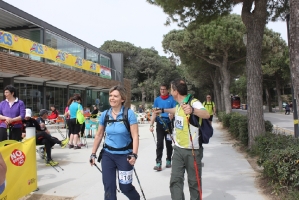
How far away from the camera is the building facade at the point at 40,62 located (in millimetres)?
14686

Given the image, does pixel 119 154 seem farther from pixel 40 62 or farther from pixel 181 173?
pixel 40 62

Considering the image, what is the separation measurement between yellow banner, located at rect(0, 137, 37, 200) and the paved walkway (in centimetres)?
48

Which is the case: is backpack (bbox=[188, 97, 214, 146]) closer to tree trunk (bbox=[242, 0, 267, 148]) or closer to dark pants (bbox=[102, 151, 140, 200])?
dark pants (bbox=[102, 151, 140, 200])

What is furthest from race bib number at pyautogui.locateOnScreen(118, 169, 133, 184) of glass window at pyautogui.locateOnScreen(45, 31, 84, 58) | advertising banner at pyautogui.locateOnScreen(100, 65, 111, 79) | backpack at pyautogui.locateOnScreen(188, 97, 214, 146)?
advertising banner at pyautogui.locateOnScreen(100, 65, 111, 79)

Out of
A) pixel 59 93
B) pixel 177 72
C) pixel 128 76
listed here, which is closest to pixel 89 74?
pixel 59 93

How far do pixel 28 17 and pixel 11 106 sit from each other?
13.8m

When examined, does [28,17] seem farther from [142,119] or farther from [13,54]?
[142,119]

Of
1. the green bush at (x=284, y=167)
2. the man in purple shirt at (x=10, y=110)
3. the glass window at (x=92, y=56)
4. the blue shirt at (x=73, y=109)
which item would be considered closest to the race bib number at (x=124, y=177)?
the green bush at (x=284, y=167)

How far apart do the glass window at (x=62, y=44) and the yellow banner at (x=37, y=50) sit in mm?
1409

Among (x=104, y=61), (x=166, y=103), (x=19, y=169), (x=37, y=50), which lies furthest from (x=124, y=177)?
(x=104, y=61)

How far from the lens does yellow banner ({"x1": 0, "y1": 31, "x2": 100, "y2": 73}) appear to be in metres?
13.7

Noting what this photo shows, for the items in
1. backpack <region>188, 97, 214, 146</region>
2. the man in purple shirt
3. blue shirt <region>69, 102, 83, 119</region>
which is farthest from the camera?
blue shirt <region>69, 102, 83, 119</region>

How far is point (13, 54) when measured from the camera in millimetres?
14578

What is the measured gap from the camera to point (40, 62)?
55.8ft
